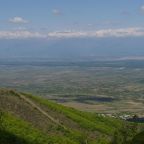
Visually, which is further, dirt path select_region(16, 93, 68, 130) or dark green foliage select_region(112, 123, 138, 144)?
dirt path select_region(16, 93, 68, 130)

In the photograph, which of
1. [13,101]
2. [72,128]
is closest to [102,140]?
[72,128]

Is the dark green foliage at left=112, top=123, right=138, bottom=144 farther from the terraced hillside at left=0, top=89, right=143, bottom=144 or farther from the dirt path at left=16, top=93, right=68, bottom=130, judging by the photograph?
the dirt path at left=16, top=93, right=68, bottom=130

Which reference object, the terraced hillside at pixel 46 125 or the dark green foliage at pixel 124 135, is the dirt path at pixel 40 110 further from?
the dark green foliage at pixel 124 135

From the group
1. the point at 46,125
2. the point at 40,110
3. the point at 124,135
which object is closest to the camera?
the point at 124,135

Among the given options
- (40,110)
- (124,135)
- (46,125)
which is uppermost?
(40,110)

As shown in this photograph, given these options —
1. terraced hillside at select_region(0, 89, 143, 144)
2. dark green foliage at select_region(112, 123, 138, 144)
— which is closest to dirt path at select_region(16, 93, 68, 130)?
terraced hillside at select_region(0, 89, 143, 144)

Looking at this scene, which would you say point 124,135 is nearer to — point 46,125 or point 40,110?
point 46,125

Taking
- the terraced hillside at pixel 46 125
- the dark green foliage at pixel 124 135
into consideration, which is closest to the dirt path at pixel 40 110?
the terraced hillside at pixel 46 125

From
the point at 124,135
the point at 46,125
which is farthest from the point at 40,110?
the point at 124,135
